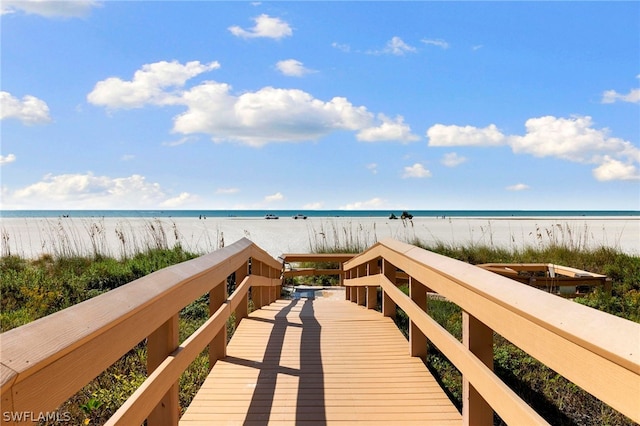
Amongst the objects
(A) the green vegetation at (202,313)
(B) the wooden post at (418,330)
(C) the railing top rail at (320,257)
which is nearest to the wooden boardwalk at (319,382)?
A: (B) the wooden post at (418,330)

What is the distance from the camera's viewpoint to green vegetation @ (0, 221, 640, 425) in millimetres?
3865

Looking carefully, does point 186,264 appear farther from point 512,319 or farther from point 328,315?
point 328,315

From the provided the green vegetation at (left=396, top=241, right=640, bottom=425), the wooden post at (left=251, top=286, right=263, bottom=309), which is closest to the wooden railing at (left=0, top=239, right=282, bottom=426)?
the green vegetation at (left=396, top=241, right=640, bottom=425)

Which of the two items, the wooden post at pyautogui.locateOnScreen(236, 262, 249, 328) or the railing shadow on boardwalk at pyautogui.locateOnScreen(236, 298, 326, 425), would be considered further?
the wooden post at pyautogui.locateOnScreen(236, 262, 249, 328)

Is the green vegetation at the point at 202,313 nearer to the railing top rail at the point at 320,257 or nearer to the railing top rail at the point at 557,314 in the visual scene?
the railing top rail at the point at 557,314

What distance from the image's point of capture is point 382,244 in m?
5.27

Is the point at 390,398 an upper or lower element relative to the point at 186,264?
lower

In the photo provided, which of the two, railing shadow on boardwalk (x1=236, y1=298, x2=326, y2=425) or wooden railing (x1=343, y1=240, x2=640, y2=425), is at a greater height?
wooden railing (x1=343, y1=240, x2=640, y2=425)

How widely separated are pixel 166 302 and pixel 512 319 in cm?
153

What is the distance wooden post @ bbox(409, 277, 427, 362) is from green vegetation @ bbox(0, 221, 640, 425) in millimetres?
605

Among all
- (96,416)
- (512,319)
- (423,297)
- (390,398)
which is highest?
(512,319)

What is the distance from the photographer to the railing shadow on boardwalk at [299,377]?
2881mm

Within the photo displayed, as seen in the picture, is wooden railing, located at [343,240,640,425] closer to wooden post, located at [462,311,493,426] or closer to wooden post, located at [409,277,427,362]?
wooden post, located at [462,311,493,426]

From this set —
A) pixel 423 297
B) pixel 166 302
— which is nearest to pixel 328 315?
pixel 423 297
